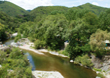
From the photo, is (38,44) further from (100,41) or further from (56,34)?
(100,41)

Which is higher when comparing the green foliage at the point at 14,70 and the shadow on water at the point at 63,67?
the green foliage at the point at 14,70

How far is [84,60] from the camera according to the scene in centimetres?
2291

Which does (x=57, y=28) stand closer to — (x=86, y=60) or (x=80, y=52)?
(x=80, y=52)

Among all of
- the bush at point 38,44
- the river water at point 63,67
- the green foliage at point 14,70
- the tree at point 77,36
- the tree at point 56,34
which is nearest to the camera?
the green foliage at point 14,70

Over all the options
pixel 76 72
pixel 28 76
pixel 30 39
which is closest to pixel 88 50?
pixel 76 72

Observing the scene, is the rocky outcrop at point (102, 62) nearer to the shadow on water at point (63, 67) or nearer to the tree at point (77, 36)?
the shadow on water at point (63, 67)

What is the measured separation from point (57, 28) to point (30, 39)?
63.6ft

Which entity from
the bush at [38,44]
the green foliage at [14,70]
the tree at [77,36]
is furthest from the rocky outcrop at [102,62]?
the bush at [38,44]

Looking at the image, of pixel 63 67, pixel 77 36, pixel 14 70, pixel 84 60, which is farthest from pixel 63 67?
pixel 14 70

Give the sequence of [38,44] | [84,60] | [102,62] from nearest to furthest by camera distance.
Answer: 1. [102,62]
2. [84,60]
3. [38,44]

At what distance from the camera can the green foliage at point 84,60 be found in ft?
73.3

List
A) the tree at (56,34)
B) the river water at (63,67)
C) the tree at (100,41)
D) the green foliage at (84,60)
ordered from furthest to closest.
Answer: the tree at (56,34) → the green foliage at (84,60) → the tree at (100,41) → the river water at (63,67)

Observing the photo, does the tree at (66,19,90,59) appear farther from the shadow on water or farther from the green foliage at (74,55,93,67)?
the shadow on water

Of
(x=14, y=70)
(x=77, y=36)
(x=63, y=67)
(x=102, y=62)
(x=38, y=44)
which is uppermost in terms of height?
(x=77, y=36)
